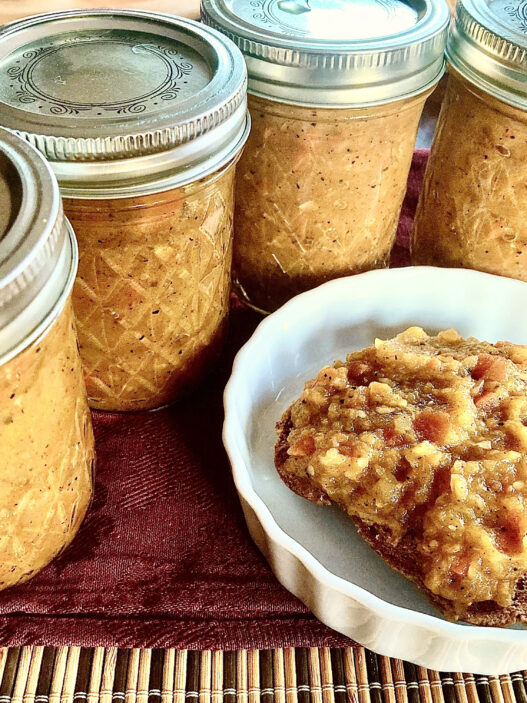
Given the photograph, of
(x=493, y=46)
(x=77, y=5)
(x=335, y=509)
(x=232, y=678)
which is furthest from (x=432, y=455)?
(x=77, y=5)

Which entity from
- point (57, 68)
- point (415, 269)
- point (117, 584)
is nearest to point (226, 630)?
point (117, 584)

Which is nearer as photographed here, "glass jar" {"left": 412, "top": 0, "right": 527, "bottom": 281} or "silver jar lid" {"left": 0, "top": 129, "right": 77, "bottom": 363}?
"silver jar lid" {"left": 0, "top": 129, "right": 77, "bottom": 363}

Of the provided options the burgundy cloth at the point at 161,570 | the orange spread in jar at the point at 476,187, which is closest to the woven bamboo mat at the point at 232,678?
the burgundy cloth at the point at 161,570

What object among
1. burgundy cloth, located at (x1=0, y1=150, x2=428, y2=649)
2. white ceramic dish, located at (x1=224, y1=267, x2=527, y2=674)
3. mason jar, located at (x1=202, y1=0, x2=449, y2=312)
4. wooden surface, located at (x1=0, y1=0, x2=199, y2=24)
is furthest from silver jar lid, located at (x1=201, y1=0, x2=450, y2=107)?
wooden surface, located at (x1=0, y1=0, x2=199, y2=24)

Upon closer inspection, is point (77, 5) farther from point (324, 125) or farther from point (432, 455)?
point (432, 455)

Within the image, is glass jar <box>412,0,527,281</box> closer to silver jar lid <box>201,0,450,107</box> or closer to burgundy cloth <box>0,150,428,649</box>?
silver jar lid <box>201,0,450,107</box>
